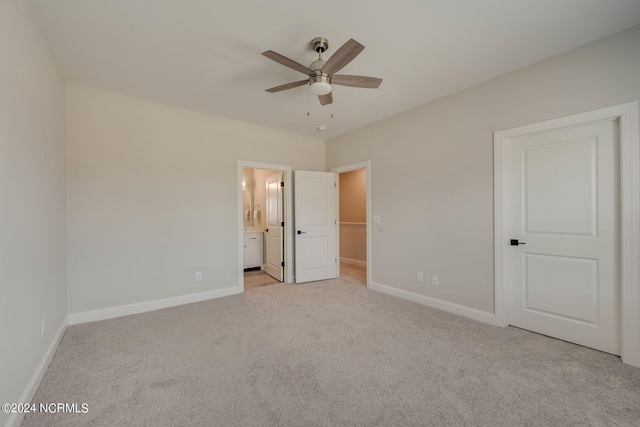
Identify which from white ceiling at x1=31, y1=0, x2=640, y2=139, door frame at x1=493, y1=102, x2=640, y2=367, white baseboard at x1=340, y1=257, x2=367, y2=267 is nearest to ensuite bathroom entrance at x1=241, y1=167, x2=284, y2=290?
white baseboard at x1=340, y1=257, x2=367, y2=267

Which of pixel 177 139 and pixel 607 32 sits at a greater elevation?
pixel 607 32

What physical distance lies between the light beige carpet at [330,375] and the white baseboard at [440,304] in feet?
0.46

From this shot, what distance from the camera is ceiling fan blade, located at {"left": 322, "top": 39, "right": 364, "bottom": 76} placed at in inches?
68.4

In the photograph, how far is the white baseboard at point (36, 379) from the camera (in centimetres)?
147

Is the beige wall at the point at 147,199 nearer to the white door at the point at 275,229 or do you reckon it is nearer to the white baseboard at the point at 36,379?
the white baseboard at the point at 36,379

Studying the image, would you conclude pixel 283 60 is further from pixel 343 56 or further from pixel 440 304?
pixel 440 304

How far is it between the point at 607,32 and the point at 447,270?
261 centimetres

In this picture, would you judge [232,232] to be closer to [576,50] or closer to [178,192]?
[178,192]

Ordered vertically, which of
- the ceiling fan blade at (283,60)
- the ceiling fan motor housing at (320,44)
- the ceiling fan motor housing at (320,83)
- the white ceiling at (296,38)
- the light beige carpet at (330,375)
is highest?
the white ceiling at (296,38)

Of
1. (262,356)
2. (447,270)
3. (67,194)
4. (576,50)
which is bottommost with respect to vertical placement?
(262,356)

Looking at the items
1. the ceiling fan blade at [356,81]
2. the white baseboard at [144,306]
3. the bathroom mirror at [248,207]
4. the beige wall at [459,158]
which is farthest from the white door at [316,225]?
the ceiling fan blade at [356,81]

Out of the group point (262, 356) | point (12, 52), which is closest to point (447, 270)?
point (262, 356)

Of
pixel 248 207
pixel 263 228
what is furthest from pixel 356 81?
pixel 248 207

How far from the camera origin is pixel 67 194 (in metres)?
2.87
